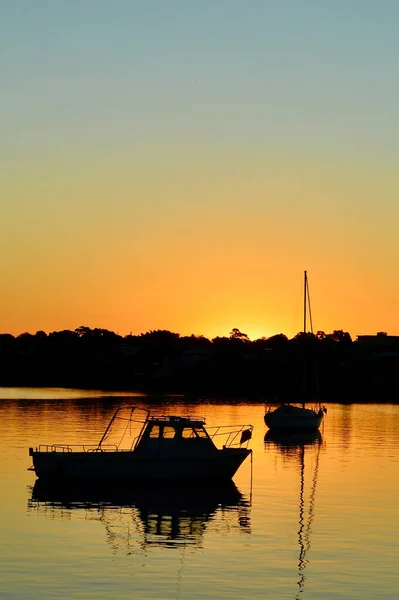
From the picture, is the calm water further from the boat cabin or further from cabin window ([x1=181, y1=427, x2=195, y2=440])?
cabin window ([x1=181, y1=427, x2=195, y2=440])

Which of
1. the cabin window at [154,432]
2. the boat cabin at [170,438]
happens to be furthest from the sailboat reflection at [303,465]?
the cabin window at [154,432]

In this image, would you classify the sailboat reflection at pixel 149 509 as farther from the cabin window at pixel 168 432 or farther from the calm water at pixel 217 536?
the cabin window at pixel 168 432

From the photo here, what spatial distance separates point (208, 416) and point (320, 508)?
7643 cm

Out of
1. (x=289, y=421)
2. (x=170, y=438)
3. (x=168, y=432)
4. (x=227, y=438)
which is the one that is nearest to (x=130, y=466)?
(x=170, y=438)

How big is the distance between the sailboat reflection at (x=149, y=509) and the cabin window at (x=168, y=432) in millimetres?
2825

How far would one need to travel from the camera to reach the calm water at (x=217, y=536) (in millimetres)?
36438

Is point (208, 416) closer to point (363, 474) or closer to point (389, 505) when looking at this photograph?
point (363, 474)

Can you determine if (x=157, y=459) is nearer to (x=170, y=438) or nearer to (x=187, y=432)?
(x=170, y=438)

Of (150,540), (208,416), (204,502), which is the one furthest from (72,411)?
(150,540)

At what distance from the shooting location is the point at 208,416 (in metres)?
131

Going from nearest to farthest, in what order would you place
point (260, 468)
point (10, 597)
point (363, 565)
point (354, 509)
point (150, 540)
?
point (10, 597), point (363, 565), point (150, 540), point (354, 509), point (260, 468)

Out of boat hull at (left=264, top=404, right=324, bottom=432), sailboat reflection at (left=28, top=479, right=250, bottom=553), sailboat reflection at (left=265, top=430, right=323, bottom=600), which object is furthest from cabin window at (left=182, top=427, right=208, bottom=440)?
boat hull at (left=264, top=404, right=324, bottom=432)

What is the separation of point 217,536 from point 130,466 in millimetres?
13541

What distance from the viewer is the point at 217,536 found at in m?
46.4
